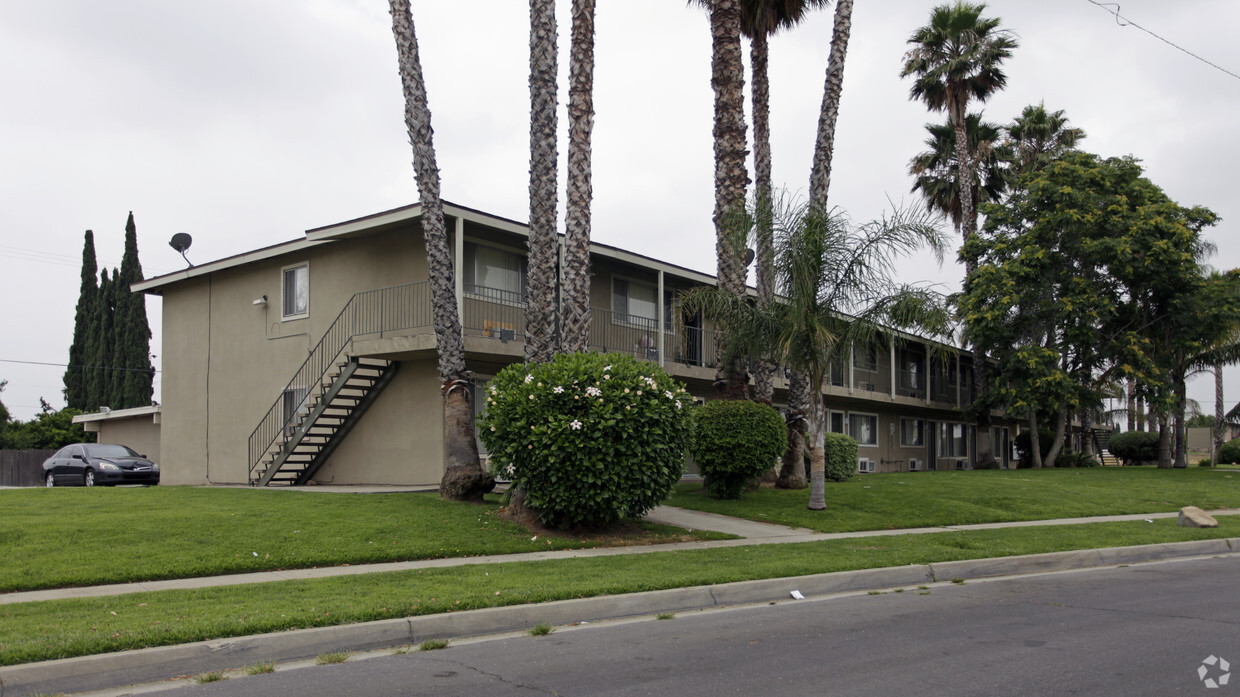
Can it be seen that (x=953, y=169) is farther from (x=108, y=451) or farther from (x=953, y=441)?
(x=108, y=451)

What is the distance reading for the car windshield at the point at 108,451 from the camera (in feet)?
80.7

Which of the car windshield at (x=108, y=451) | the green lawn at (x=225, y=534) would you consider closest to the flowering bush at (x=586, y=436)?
the green lawn at (x=225, y=534)

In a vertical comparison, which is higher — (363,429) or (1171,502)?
(363,429)

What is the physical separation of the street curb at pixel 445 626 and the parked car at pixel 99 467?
19926mm

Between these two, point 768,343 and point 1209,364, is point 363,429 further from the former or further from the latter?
point 1209,364

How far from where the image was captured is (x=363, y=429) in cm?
2117

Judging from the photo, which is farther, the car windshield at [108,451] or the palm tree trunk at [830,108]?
the car windshield at [108,451]

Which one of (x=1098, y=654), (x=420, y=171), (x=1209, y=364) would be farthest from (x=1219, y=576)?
(x=1209, y=364)

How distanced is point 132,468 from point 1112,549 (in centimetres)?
2247

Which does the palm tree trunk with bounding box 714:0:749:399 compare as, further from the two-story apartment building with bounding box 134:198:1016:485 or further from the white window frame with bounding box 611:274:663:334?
the white window frame with bounding box 611:274:663:334

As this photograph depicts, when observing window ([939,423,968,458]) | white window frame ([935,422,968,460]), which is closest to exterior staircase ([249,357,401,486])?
white window frame ([935,422,968,460])

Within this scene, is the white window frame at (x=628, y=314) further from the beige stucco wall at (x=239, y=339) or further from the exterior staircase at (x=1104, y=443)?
the exterior staircase at (x=1104, y=443)

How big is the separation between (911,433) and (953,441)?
4.52 metres

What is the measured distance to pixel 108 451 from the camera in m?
24.9
